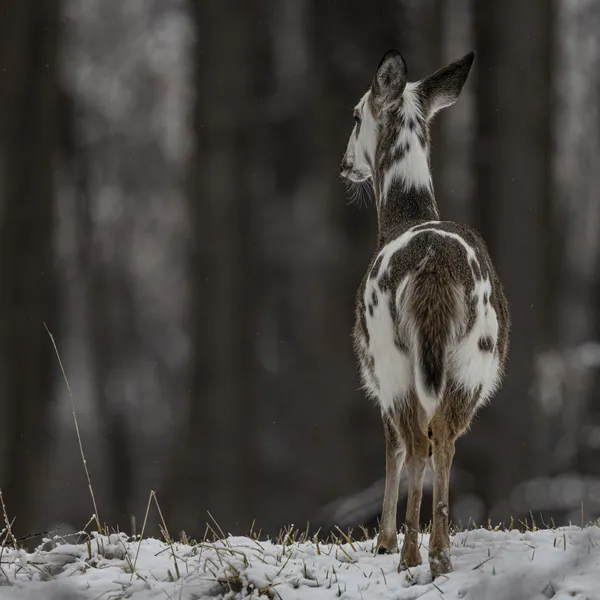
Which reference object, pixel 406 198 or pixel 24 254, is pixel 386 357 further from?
pixel 24 254

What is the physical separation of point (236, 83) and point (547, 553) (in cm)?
632

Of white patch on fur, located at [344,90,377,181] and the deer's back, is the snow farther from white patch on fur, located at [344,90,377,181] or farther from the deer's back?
white patch on fur, located at [344,90,377,181]

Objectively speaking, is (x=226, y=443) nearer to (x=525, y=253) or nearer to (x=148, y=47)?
(x=525, y=253)

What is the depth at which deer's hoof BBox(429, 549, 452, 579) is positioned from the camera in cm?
356

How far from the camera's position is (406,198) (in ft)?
15.8

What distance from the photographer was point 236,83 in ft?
29.5

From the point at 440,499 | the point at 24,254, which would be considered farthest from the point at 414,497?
the point at 24,254

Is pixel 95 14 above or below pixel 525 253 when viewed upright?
above

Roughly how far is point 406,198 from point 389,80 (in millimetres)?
589

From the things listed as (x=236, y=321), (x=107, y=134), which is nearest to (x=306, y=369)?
(x=236, y=321)

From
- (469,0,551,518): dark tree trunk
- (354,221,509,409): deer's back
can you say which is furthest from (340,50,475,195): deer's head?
(469,0,551,518): dark tree trunk

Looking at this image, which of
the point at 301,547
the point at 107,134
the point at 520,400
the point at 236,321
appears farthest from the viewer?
the point at 107,134

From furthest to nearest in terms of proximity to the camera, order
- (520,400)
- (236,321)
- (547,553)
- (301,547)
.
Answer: (236,321), (520,400), (301,547), (547,553)

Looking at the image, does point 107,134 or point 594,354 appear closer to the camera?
point 594,354
